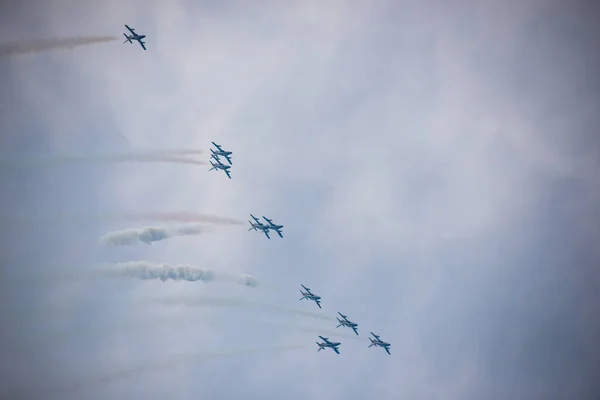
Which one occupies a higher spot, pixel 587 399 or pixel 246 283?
pixel 587 399

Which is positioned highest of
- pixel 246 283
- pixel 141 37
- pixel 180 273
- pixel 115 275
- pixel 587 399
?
pixel 587 399

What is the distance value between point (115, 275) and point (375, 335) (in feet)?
193

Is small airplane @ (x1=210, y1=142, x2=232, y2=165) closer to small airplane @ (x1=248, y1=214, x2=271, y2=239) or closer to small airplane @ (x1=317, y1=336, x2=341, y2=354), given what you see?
small airplane @ (x1=248, y1=214, x2=271, y2=239)

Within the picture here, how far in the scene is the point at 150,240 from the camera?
91.7m

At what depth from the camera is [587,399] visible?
166 m

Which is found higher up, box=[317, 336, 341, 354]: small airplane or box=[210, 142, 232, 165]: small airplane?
box=[210, 142, 232, 165]: small airplane

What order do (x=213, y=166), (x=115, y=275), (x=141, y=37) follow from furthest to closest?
(x=213, y=166) < (x=141, y=37) < (x=115, y=275)

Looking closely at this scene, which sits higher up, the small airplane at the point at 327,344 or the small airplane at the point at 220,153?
the small airplane at the point at 220,153

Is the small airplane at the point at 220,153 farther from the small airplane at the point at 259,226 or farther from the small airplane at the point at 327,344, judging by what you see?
the small airplane at the point at 327,344

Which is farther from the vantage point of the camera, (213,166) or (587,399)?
(587,399)

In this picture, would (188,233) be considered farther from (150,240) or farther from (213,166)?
(213,166)

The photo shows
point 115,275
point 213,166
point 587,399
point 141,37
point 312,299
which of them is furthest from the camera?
point 587,399

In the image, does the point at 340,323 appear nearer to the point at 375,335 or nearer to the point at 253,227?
the point at 375,335

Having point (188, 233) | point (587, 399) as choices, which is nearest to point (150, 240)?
point (188, 233)
